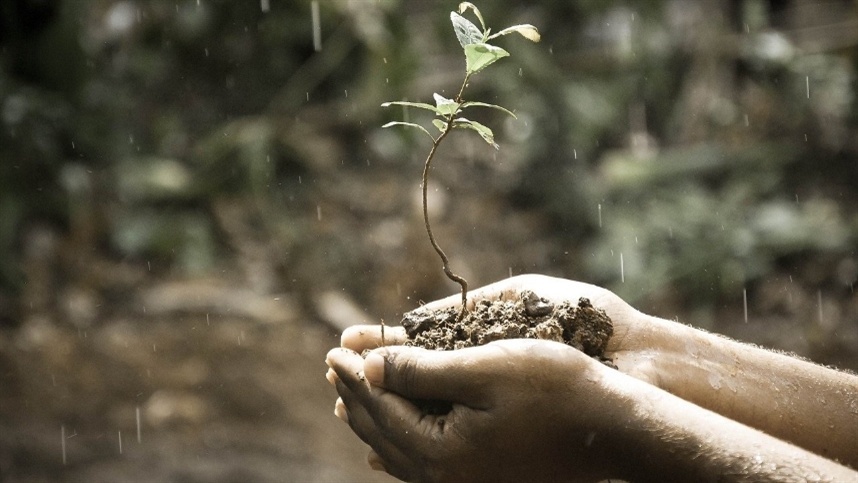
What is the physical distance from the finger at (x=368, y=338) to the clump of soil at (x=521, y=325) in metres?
0.07

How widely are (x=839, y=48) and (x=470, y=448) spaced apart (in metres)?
5.87

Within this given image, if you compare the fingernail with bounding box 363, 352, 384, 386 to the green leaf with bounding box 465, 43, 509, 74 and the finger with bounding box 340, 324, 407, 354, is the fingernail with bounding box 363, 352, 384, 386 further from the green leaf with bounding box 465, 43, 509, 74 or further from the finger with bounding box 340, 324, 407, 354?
the green leaf with bounding box 465, 43, 509, 74

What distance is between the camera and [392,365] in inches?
57.9

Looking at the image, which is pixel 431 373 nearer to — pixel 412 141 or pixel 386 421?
pixel 386 421

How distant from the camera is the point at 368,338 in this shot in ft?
5.86

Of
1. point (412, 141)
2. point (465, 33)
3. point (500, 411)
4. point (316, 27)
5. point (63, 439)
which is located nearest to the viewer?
point (500, 411)

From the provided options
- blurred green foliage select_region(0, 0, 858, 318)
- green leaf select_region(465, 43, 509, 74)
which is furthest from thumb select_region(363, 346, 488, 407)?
blurred green foliage select_region(0, 0, 858, 318)

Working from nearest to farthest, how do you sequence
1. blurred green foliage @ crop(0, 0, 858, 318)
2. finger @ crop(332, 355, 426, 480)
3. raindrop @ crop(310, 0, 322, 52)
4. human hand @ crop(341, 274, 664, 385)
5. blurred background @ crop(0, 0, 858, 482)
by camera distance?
1. finger @ crop(332, 355, 426, 480)
2. human hand @ crop(341, 274, 664, 385)
3. blurred background @ crop(0, 0, 858, 482)
4. blurred green foliage @ crop(0, 0, 858, 318)
5. raindrop @ crop(310, 0, 322, 52)

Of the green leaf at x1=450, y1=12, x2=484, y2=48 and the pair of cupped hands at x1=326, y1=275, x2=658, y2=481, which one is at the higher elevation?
the green leaf at x1=450, y1=12, x2=484, y2=48

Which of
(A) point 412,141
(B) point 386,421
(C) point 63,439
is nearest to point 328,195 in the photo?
(A) point 412,141

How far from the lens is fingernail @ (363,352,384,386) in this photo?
1478mm

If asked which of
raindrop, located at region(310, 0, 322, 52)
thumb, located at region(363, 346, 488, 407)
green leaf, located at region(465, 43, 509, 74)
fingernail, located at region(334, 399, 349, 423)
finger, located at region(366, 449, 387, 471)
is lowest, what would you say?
finger, located at region(366, 449, 387, 471)

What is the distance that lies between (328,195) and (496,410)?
4.69 m

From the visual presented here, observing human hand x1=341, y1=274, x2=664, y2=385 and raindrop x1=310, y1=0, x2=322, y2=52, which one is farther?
raindrop x1=310, y1=0, x2=322, y2=52
